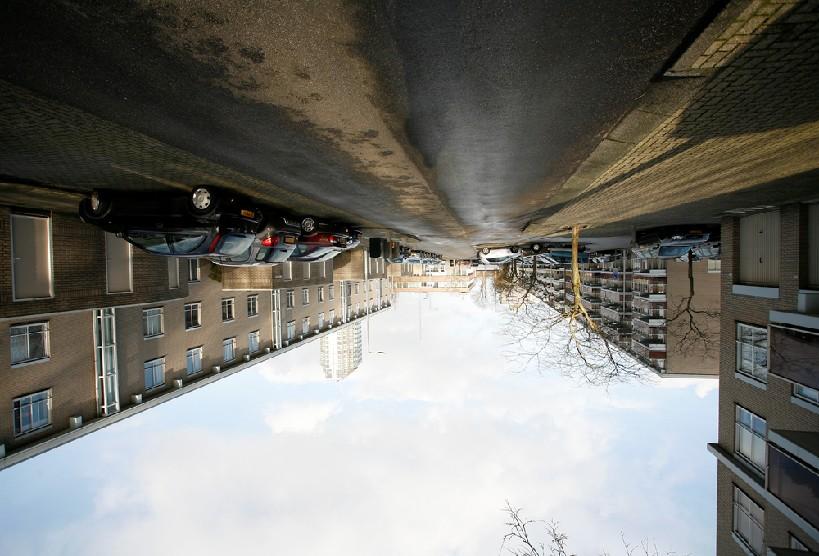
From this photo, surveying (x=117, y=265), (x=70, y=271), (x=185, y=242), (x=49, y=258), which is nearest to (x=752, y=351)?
(x=185, y=242)

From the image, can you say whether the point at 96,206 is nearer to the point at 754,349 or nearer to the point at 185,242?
the point at 185,242

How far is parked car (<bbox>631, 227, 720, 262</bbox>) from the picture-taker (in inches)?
567

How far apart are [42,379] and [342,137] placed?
42.3 feet

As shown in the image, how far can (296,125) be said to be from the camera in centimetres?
475

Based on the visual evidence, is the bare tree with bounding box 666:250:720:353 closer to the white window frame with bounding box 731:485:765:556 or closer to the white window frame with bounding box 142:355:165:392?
the white window frame with bounding box 731:485:765:556

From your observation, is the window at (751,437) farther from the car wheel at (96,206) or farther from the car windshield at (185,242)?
the car wheel at (96,206)

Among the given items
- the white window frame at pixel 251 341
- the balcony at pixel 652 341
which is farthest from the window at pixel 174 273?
the balcony at pixel 652 341

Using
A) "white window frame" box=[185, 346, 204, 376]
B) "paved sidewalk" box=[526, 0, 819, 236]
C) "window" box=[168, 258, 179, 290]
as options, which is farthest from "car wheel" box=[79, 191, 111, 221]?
"white window frame" box=[185, 346, 204, 376]

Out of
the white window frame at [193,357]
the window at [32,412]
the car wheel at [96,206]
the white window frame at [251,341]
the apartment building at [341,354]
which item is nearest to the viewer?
the car wheel at [96,206]

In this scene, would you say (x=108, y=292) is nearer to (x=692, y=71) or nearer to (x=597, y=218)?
(x=692, y=71)

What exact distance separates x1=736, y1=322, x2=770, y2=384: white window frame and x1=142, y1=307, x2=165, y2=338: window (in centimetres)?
2098

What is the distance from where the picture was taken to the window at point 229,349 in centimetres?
2066

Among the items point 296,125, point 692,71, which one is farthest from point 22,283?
point 692,71

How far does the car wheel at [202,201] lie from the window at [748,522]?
51.9ft
